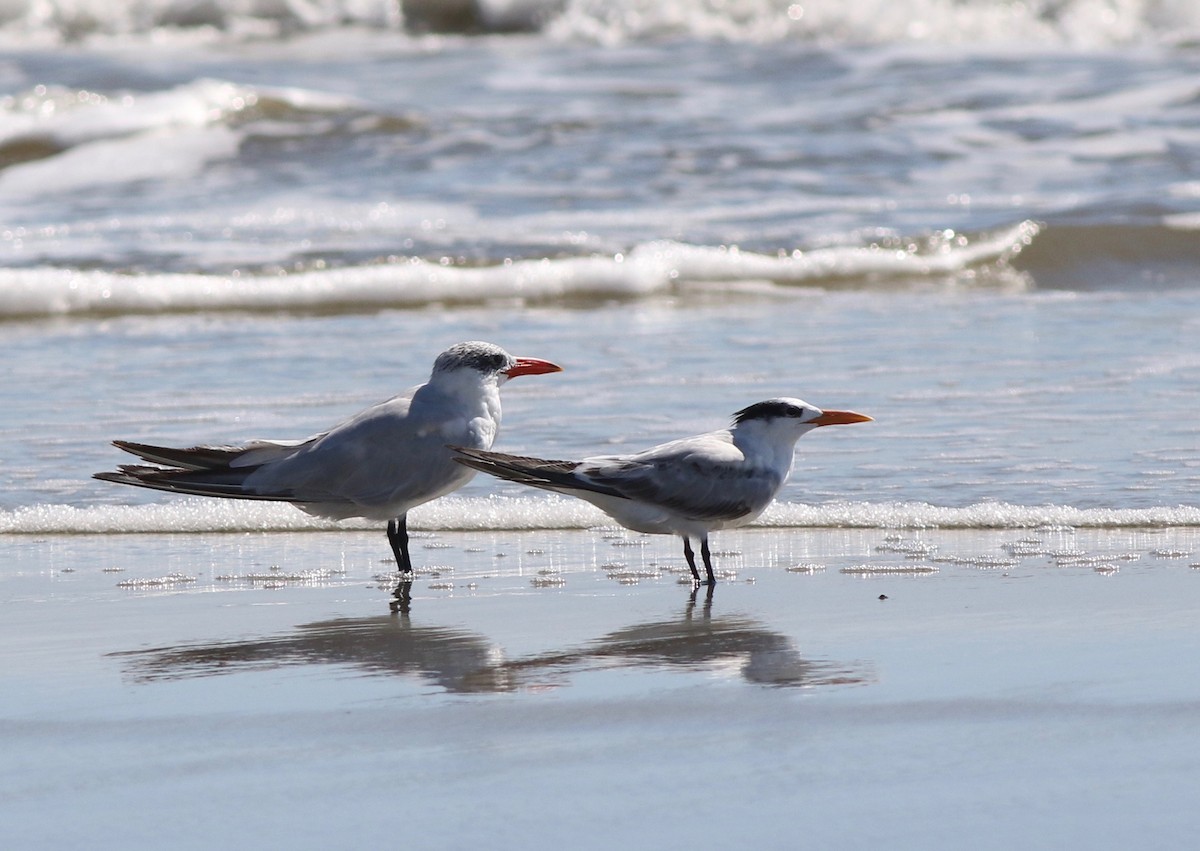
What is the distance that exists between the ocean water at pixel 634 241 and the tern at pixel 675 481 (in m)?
0.57

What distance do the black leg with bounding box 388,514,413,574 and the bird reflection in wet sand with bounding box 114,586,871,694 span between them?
1.78 ft

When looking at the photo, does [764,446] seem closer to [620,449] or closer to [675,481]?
[675,481]

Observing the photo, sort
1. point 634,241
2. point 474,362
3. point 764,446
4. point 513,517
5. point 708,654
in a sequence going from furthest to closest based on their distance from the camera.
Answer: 1. point 634,241
2. point 513,517
3. point 474,362
4. point 764,446
5. point 708,654

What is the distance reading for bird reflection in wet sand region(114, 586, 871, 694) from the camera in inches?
136

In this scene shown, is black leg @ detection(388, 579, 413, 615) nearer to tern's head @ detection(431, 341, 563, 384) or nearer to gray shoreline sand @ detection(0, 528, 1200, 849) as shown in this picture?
gray shoreline sand @ detection(0, 528, 1200, 849)

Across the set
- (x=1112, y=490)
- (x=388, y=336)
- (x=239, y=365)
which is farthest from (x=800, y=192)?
(x=1112, y=490)

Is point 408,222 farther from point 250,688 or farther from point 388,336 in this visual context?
point 250,688

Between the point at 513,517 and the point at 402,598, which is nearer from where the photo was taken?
the point at 402,598

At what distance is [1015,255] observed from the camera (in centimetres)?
1021

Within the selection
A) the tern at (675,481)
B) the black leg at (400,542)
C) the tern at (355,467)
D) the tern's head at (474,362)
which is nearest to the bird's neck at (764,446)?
the tern at (675,481)

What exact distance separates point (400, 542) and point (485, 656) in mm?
970

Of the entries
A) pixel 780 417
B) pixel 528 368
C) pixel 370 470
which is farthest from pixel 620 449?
pixel 370 470

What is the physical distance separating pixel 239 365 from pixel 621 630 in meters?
4.08

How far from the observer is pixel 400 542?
4574mm
